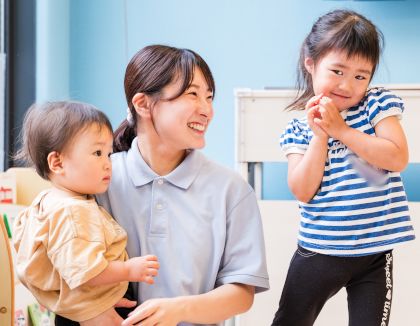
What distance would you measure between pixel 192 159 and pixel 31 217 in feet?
1.10

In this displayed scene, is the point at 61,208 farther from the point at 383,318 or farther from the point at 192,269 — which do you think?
the point at 383,318

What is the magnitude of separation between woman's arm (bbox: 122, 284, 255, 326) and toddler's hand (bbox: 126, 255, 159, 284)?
0.19 feet

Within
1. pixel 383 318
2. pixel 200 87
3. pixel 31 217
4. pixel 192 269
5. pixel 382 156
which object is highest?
pixel 200 87

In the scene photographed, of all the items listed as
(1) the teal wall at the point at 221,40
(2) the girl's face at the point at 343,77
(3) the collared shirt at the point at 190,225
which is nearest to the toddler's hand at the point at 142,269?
(3) the collared shirt at the point at 190,225

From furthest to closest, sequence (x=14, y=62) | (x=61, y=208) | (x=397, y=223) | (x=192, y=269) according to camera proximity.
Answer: (x=14, y=62) < (x=397, y=223) < (x=192, y=269) < (x=61, y=208)

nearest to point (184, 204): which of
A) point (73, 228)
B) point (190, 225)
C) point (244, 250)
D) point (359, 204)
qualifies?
point (190, 225)

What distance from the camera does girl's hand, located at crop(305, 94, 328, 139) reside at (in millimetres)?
1370

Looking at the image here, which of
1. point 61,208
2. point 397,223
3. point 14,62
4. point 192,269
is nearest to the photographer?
point 61,208

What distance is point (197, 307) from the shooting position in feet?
4.05

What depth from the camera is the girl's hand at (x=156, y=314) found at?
118 cm

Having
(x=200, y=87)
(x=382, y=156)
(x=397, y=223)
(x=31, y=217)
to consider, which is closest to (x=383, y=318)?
(x=397, y=223)

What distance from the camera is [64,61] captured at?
2.64 m

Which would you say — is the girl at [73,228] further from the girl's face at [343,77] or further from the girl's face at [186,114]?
the girl's face at [343,77]

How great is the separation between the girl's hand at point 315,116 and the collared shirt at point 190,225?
0.60 feet
